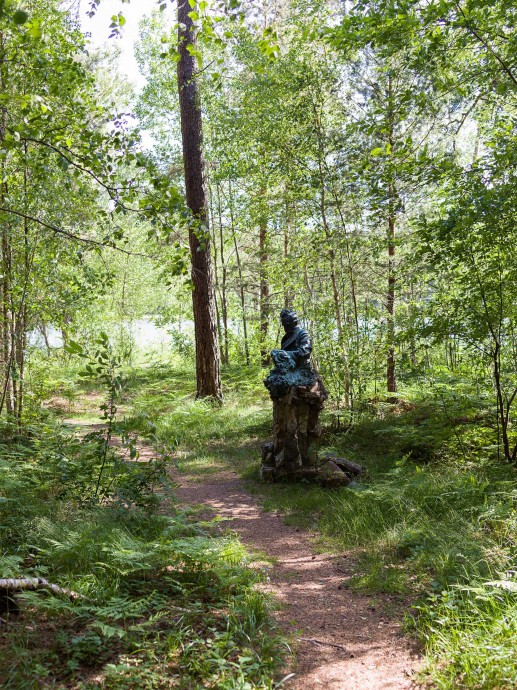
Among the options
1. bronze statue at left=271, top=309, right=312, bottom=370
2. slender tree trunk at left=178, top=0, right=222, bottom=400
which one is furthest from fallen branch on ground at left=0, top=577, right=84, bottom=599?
slender tree trunk at left=178, top=0, right=222, bottom=400

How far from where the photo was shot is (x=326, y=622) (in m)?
3.92

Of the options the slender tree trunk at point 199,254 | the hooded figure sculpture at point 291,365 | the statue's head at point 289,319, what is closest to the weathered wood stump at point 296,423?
the hooded figure sculpture at point 291,365

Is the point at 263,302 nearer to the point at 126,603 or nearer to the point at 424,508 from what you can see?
the point at 424,508

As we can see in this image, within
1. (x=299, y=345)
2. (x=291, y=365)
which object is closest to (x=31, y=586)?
(x=291, y=365)

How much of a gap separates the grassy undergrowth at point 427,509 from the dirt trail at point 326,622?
0.63 feet

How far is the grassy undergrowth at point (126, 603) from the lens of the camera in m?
2.81

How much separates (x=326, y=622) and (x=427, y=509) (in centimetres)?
224

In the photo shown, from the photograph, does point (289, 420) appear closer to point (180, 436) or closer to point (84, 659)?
point (180, 436)

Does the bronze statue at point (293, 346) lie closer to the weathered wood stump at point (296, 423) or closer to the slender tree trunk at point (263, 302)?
the weathered wood stump at point (296, 423)

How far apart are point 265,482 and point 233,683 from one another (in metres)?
5.06

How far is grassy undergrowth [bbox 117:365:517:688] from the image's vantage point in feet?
10.5

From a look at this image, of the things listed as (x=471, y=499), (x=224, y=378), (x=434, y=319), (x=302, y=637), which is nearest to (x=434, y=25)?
(x=434, y=319)

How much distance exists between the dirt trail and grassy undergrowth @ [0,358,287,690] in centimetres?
24

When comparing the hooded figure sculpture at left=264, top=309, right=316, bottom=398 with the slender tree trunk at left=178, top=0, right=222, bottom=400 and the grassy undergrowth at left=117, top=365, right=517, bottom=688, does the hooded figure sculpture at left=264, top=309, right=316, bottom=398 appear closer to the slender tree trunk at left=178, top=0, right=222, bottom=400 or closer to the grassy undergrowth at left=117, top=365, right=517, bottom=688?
the grassy undergrowth at left=117, top=365, right=517, bottom=688
